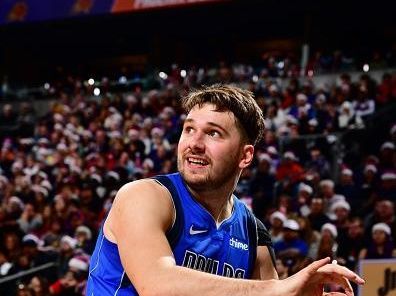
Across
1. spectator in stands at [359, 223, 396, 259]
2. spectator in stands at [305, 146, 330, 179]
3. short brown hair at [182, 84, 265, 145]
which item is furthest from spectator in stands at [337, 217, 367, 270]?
short brown hair at [182, 84, 265, 145]

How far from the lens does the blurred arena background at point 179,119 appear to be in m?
8.45

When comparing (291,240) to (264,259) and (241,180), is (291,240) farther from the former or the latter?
(264,259)

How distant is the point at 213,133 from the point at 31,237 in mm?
7701

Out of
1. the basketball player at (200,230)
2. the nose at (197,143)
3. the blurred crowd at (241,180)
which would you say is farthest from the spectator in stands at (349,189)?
the nose at (197,143)

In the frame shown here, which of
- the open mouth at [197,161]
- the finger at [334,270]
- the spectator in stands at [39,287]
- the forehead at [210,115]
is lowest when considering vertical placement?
the spectator in stands at [39,287]

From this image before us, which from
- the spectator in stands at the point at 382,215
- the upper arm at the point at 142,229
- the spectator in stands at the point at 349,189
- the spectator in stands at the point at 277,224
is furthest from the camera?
the spectator in stands at the point at 349,189

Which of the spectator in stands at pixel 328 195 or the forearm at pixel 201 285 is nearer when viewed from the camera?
the forearm at pixel 201 285

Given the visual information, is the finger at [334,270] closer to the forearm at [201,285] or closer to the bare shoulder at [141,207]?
the forearm at [201,285]

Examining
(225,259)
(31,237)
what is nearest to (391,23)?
(31,237)

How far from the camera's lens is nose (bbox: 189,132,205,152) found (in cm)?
288

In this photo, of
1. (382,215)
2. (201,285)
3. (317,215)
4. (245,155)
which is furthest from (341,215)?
(201,285)

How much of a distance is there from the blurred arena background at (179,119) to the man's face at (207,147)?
2.70ft

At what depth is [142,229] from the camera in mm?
2598

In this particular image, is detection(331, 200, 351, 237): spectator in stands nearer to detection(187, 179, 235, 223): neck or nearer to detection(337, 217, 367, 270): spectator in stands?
detection(337, 217, 367, 270): spectator in stands
